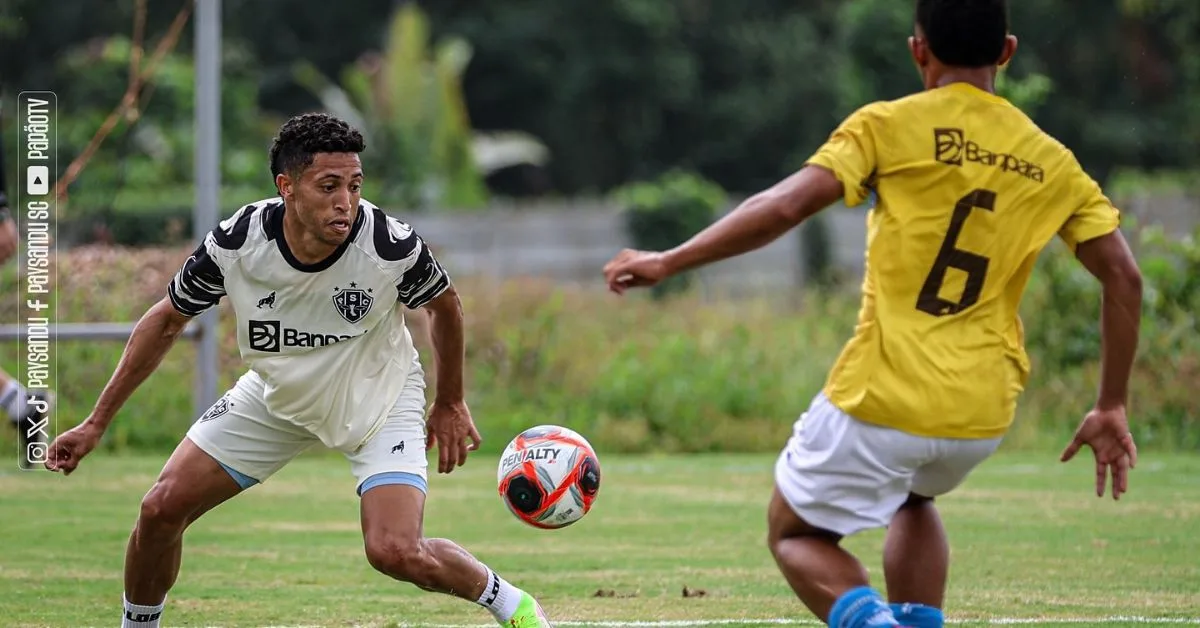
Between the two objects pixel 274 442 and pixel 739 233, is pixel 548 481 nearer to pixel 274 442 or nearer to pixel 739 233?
pixel 274 442

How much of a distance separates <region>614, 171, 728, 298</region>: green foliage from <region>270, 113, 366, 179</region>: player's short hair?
960 inches

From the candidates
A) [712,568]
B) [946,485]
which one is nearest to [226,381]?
[712,568]

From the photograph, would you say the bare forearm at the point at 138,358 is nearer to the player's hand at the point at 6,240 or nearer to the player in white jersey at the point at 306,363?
the player in white jersey at the point at 306,363

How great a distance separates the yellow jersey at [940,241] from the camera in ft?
15.3

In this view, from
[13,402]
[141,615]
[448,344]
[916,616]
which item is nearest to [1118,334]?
[916,616]

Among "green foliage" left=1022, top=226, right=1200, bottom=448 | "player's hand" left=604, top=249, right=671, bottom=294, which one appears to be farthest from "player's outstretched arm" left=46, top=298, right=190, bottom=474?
"green foliage" left=1022, top=226, right=1200, bottom=448

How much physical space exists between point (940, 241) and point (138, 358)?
301cm

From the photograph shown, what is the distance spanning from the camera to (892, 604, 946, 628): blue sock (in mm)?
5105

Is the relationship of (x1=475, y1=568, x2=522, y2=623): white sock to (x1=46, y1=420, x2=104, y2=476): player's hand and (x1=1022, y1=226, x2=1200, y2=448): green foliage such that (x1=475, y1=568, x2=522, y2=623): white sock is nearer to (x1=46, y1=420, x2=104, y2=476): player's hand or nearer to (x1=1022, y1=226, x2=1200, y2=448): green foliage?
(x1=46, y1=420, x2=104, y2=476): player's hand

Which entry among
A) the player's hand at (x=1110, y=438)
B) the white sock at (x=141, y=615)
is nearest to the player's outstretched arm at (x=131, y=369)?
the white sock at (x=141, y=615)

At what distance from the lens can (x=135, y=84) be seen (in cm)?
1441

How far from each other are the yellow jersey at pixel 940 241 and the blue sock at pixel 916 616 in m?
0.69

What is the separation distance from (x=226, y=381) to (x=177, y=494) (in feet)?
31.7

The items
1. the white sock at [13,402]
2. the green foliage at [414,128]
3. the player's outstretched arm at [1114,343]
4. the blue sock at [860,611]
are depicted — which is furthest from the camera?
the green foliage at [414,128]
